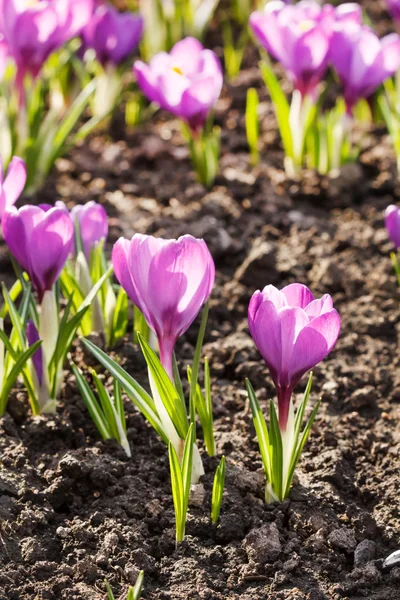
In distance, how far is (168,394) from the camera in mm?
1688

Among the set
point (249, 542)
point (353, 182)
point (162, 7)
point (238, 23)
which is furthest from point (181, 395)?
point (238, 23)

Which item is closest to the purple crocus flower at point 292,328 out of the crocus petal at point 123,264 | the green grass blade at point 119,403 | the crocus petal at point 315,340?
the crocus petal at point 315,340

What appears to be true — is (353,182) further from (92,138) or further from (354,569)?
(354,569)

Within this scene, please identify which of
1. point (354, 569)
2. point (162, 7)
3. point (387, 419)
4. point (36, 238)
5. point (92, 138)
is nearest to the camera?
point (354, 569)

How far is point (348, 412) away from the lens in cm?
211

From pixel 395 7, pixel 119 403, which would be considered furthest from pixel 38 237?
pixel 395 7

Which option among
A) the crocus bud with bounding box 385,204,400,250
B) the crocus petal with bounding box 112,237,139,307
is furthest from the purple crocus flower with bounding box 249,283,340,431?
the crocus bud with bounding box 385,204,400,250

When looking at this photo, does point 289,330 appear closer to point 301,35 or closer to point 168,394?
point 168,394

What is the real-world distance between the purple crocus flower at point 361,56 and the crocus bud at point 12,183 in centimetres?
134

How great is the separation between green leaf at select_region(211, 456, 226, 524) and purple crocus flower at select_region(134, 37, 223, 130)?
138 centimetres

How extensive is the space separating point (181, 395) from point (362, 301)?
3.07 ft

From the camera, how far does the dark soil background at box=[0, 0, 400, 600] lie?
64.1 inches

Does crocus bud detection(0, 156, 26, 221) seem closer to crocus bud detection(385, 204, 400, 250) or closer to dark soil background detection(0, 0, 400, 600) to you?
dark soil background detection(0, 0, 400, 600)

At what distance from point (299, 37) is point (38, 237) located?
1.32 meters
